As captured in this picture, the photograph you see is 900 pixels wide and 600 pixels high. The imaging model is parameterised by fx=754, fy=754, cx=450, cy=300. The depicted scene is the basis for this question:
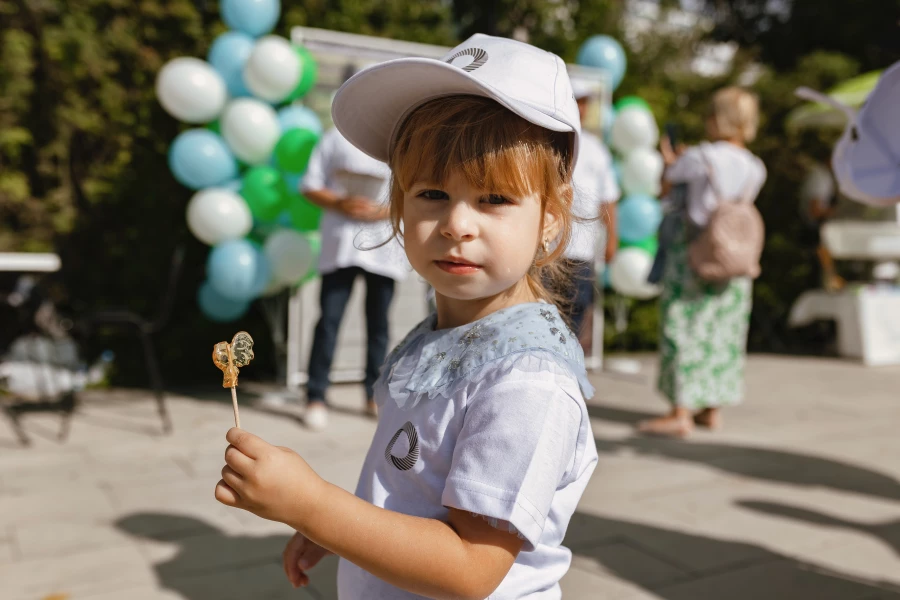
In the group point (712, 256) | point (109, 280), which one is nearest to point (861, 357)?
point (712, 256)

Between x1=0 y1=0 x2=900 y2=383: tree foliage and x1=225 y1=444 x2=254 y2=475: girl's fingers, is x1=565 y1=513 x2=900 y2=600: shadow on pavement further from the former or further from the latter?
x1=0 y1=0 x2=900 y2=383: tree foliage

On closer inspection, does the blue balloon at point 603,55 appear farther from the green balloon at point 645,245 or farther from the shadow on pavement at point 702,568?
the shadow on pavement at point 702,568

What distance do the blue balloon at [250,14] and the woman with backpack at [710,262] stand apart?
96.1 inches

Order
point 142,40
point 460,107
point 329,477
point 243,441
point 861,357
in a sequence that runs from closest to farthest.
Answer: point 243,441
point 460,107
point 329,477
point 142,40
point 861,357

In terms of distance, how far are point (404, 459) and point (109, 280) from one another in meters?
4.73

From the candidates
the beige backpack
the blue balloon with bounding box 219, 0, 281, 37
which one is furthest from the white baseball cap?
the blue balloon with bounding box 219, 0, 281, 37

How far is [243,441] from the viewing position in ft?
3.02

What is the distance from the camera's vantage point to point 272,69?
4.20 meters

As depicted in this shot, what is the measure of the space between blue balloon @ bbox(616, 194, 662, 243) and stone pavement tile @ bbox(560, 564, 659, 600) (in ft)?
11.5

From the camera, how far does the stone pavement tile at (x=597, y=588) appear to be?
2.21 m

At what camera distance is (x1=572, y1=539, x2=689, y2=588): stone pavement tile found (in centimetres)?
235

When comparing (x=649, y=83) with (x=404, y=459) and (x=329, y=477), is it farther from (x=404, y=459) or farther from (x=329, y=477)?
(x=404, y=459)

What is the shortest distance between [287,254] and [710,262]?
233 centimetres

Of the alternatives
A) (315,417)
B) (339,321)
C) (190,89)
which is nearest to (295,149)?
(190,89)
